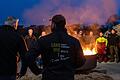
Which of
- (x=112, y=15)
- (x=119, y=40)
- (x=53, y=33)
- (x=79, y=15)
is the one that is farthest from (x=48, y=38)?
(x=119, y=40)

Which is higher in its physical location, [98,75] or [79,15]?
[79,15]

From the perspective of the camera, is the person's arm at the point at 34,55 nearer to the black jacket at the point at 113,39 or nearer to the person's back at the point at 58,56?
the person's back at the point at 58,56

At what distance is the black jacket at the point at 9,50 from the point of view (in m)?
5.92

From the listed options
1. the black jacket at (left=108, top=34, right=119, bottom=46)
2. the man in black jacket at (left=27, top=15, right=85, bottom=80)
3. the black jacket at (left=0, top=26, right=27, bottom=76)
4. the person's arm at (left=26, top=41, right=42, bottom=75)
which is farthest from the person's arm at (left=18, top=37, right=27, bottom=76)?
the black jacket at (left=108, top=34, right=119, bottom=46)

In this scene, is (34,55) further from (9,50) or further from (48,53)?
(9,50)

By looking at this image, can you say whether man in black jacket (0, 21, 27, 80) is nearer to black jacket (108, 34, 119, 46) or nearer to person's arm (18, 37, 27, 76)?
person's arm (18, 37, 27, 76)

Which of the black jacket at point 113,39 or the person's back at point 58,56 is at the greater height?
the black jacket at point 113,39

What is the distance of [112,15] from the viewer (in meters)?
19.0

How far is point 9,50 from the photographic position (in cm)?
605

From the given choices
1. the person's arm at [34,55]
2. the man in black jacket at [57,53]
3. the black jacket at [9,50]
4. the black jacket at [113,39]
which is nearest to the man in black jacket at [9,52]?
the black jacket at [9,50]

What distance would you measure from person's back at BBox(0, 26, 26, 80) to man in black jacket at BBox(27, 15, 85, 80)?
1.74 feet

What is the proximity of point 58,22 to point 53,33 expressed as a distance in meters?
0.16

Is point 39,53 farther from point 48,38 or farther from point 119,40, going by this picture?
point 119,40

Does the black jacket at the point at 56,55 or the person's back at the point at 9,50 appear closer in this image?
the black jacket at the point at 56,55
